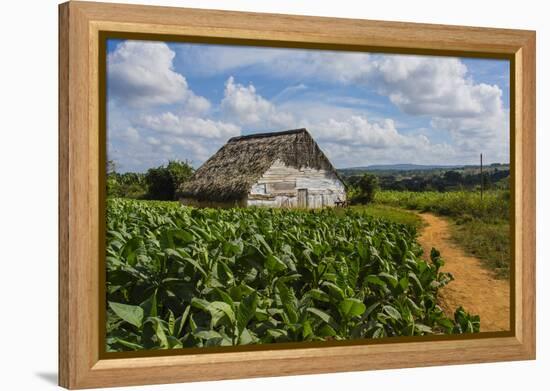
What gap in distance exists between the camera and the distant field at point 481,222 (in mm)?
7244

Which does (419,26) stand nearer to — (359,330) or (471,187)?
(471,187)

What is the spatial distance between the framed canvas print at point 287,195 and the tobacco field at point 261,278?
13 millimetres

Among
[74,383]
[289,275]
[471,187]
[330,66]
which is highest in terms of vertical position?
[330,66]

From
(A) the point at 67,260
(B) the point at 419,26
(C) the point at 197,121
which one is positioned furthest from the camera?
(B) the point at 419,26

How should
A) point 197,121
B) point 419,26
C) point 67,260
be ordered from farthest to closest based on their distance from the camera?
point 419,26
point 197,121
point 67,260

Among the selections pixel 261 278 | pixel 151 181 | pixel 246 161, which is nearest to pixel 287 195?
pixel 246 161

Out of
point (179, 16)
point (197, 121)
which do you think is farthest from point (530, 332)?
point (179, 16)

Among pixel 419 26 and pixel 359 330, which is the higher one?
pixel 419 26

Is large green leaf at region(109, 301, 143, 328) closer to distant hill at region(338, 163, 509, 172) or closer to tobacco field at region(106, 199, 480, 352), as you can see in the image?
tobacco field at region(106, 199, 480, 352)

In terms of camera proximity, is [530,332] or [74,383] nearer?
[74,383]

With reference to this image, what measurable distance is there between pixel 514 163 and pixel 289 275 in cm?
185

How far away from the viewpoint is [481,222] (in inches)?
287

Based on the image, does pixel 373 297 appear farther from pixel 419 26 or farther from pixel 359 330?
pixel 419 26

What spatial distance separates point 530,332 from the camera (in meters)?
7.27
